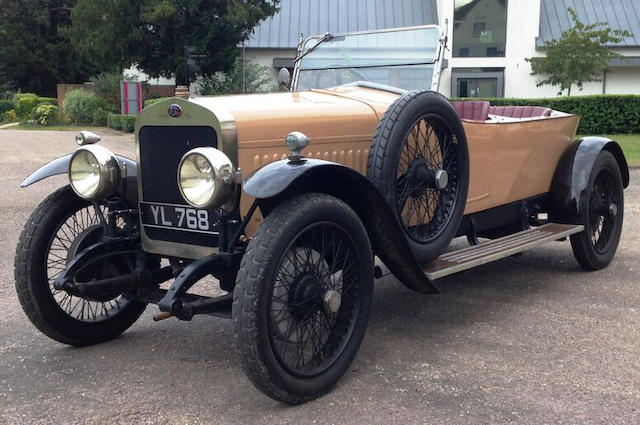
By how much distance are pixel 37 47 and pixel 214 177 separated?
1302 inches

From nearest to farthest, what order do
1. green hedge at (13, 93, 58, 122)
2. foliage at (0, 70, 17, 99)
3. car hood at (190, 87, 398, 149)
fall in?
car hood at (190, 87, 398, 149) < green hedge at (13, 93, 58, 122) < foliage at (0, 70, 17, 99)

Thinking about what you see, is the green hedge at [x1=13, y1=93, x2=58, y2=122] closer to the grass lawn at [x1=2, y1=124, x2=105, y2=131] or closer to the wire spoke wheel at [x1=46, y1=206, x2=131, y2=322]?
the grass lawn at [x1=2, y1=124, x2=105, y2=131]

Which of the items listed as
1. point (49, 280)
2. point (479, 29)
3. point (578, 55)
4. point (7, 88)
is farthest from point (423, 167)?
point (7, 88)

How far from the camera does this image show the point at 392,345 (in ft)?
12.2

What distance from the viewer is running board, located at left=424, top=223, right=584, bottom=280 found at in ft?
12.4

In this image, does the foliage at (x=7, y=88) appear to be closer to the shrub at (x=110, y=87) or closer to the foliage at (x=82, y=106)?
the foliage at (x=82, y=106)

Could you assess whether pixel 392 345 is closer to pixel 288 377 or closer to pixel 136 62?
pixel 288 377

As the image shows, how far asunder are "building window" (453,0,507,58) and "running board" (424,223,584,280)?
21005 millimetres

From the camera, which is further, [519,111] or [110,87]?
[110,87]

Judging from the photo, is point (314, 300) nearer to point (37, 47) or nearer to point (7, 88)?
point (37, 47)

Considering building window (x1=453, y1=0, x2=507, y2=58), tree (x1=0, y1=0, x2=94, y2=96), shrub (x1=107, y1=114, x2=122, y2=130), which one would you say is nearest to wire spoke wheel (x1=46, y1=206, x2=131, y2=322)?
shrub (x1=107, y1=114, x2=122, y2=130)

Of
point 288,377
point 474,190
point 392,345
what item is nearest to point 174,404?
point 288,377

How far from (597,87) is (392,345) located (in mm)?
24055

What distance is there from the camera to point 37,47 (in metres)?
32.3
